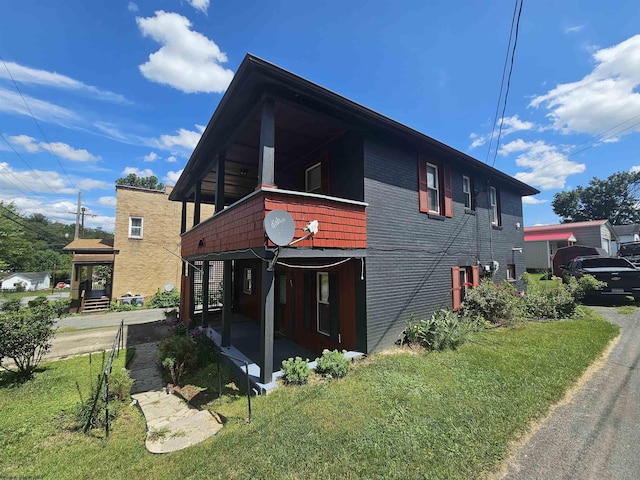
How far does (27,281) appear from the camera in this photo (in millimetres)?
39469

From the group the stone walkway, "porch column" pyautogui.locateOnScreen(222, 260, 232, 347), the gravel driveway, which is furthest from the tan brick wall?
the gravel driveway

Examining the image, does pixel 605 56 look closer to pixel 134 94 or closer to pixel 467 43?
pixel 467 43

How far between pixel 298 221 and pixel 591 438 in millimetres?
5068

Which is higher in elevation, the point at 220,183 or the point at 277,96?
the point at 277,96

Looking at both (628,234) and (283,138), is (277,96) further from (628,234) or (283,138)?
(628,234)

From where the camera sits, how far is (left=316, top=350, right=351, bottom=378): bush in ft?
17.5

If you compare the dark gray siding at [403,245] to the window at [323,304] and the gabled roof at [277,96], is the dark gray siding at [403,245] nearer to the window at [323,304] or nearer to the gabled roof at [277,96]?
the gabled roof at [277,96]

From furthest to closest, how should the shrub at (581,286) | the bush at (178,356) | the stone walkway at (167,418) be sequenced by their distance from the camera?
the shrub at (581,286) < the bush at (178,356) < the stone walkway at (167,418)

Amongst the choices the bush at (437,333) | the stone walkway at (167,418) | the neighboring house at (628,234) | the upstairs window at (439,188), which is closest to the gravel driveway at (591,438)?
the bush at (437,333)

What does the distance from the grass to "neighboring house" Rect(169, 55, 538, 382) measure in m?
1.22

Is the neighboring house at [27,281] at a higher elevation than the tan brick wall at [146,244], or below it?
below

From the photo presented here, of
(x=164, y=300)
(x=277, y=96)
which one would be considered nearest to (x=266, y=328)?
(x=277, y=96)

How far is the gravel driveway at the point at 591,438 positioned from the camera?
293 cm

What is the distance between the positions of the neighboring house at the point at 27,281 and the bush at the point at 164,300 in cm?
3483
